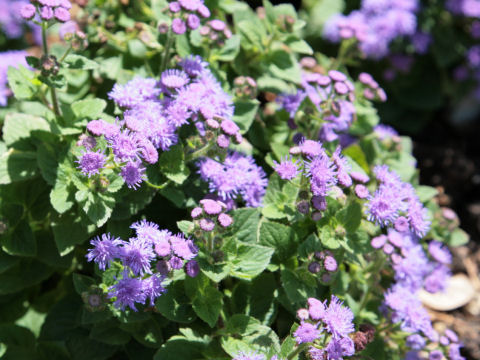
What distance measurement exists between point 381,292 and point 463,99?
3.36 meters

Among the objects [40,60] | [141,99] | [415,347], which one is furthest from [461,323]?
[40,60]

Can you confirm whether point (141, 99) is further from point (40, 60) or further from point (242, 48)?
point (242, 48)

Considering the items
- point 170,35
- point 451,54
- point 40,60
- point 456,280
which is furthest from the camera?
point 451,54

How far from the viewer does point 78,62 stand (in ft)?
10.2

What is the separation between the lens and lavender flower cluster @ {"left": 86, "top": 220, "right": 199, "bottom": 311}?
2596 millimetres

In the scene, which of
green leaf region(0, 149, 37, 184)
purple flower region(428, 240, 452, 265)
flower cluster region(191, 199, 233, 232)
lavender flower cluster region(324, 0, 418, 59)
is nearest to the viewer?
flower cluster region(191, 199, 233, 232)

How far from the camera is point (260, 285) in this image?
3217 mm

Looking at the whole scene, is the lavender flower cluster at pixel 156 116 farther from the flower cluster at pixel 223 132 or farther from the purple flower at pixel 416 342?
the purple flower at pixel 416 342

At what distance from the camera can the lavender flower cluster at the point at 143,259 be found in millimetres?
2596

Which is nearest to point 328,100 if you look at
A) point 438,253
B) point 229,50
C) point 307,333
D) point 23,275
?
point 229,50

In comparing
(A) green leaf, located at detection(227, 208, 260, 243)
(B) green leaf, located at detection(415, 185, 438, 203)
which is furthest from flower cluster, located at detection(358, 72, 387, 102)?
(A) green leaf, located at detection(227, 208, 260, 243)

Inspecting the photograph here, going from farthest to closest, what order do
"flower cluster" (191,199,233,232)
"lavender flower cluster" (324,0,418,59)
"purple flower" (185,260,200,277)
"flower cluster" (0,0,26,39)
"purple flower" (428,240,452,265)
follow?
"flower cluster" (0,0,26,39) → "lavender flower cluster" (324,0,418,59) → "purple flower" (428,240,452,265) → "purple flower" (185,260,200,277) → "flower cluster" (191,199,233,232)

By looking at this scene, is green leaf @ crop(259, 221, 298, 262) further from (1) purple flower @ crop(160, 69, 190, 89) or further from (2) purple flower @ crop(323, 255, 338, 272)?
(1) purple flower @ crop(160, 69, 190, 89)

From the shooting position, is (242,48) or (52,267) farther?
(242,48)
